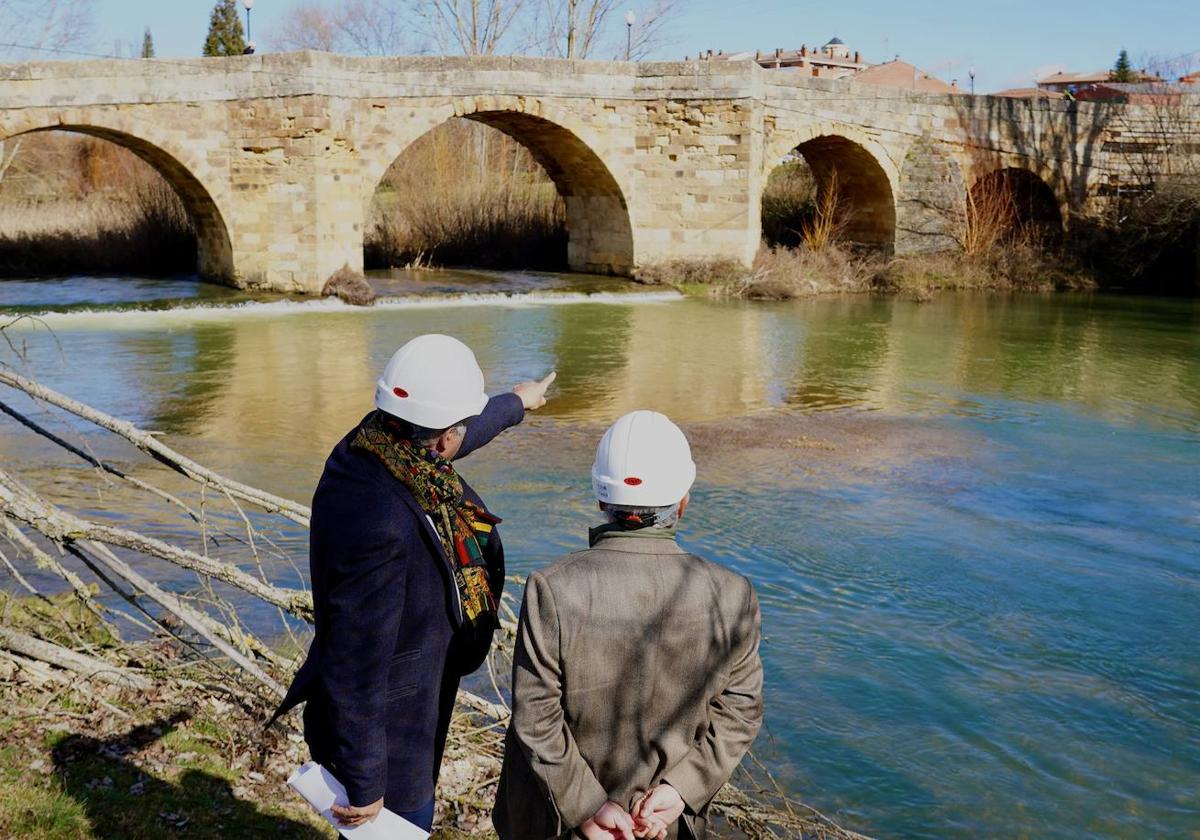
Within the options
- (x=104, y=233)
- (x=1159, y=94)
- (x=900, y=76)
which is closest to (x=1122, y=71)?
(x=900, y=76)

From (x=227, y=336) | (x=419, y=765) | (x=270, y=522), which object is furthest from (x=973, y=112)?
(x=419, y=765)

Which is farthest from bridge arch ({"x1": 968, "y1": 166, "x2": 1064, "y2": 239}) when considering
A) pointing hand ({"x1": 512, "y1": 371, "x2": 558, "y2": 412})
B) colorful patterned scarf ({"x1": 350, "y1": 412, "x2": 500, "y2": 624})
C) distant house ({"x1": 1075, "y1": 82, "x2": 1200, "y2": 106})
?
colorful patterned scarf ({"x1": 350, "y1": 412, "x2": 500, "y2": 624})

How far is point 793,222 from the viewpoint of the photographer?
2794 centimetres

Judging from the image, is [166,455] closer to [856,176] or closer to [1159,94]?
[856,176]

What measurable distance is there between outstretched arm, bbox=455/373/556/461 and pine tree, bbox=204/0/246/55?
43839mm

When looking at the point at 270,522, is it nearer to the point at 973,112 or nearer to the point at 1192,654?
the point at 1192,654

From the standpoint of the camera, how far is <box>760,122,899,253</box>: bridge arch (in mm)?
23969

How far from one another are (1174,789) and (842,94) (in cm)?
2046

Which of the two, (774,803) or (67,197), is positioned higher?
(67,197)

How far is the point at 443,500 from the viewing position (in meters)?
2.69

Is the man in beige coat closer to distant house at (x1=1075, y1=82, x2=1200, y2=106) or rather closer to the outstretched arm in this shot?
the outstretched arm

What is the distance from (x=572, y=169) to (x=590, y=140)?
5.58 ft

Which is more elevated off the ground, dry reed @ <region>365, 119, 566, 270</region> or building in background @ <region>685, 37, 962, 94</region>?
building in background @ <region>685, 37, 962, 94</region>

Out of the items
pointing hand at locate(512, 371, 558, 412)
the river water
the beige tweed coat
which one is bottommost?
the river water
